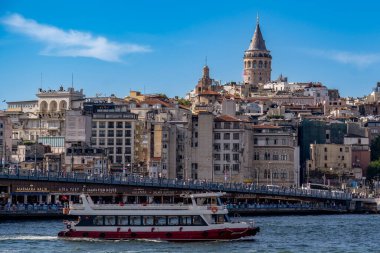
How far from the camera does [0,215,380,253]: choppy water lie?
8269 cm

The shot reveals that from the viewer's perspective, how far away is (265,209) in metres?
129

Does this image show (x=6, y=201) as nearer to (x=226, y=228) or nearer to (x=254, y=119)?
(x=226, y=228)

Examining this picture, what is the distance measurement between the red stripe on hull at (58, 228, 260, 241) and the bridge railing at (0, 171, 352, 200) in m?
32.3

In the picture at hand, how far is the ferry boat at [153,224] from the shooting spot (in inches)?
3447

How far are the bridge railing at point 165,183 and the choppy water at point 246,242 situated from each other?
1306 centimetres

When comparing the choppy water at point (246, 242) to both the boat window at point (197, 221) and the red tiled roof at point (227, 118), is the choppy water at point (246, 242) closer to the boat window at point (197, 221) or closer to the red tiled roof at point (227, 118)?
the boat window at point (197, 221)

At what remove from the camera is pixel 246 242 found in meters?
87.7

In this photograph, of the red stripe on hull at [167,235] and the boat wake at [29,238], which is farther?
the red stripe on hull at [167,235]

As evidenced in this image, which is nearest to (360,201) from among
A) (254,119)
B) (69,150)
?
(69,150)

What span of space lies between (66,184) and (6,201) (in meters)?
6.53

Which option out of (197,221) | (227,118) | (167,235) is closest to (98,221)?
(167,235)

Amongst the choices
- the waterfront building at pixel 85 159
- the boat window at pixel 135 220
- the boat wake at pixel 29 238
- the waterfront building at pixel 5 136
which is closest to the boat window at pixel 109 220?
the boat window at pixel 135 220

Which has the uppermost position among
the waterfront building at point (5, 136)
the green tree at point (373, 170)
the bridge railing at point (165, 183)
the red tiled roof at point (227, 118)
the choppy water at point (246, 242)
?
the red tiled roof at point (227, 118)

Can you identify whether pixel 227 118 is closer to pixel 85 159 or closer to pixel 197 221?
pixel 85 159
